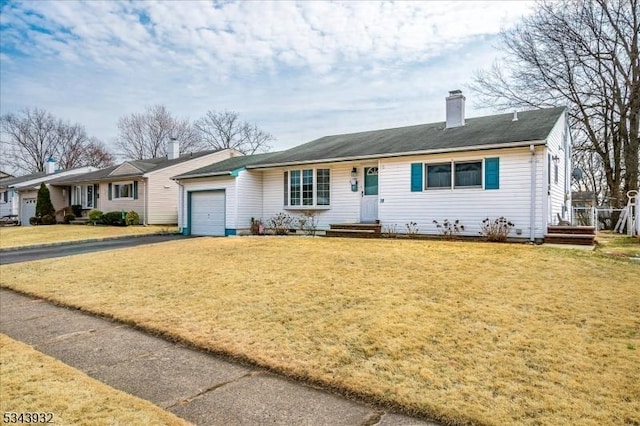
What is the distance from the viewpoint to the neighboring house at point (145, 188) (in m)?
23.5

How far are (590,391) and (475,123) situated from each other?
13465 mm

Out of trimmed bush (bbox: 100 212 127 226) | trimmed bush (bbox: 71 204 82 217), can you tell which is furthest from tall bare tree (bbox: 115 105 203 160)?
trimmed bush (bbox: 100 212 127 226)

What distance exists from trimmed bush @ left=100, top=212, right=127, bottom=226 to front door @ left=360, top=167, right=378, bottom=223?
1545 cm

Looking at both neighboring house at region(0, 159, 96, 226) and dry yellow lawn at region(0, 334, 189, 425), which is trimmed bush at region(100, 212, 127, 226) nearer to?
neighboring house at region(0, 159, 96, 226)

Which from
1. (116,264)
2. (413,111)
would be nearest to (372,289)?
(116,264)

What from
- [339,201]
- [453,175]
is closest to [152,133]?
[339,201]

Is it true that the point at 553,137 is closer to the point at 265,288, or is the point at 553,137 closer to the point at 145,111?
the point at 265,288

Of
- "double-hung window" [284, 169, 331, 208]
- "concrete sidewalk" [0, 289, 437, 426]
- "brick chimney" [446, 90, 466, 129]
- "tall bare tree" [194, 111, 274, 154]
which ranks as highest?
"tall bare tree" [194, 111, 274, 154]

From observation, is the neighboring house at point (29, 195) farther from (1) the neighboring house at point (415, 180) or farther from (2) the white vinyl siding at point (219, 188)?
(1) the neighboring house at point (415, 180)

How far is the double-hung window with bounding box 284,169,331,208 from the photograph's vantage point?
15.8m

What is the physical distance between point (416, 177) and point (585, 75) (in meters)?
15.7

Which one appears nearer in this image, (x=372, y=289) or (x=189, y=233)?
(x=372, y=289)

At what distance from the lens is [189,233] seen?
19.2 metres

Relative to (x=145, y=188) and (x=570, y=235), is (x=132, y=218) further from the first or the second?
(x=570, y=235)
